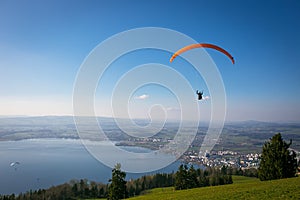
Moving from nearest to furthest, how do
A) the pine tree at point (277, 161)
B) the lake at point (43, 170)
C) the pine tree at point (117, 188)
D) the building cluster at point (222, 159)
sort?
the pine tree at point (277, 161) < the pine tree at point (117, 188) < the lake at point (43, 170) < the building cluster at point (222, 159)

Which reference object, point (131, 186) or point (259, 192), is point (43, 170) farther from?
point (259, 192)

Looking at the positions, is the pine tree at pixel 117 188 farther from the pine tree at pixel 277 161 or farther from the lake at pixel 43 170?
the lake at pixel 43 170

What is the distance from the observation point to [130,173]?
7781cm

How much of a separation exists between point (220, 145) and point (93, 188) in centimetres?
9401

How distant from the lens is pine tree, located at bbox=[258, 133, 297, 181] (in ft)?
65.9

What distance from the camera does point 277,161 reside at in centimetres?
2025

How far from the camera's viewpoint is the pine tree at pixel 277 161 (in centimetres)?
2008

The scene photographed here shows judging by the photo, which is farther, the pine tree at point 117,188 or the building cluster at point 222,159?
the building cluster at point 222,159

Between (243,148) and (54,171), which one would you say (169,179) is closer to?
(54,171)

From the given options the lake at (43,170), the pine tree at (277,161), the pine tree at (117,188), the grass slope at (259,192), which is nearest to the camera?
the grass slope at (259,192)

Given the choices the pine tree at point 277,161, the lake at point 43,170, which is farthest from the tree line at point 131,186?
the lake at point 43,170

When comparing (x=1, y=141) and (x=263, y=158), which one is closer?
(x=263, y=158)

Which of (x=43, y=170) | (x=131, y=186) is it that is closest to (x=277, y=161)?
(x=131, y=186)

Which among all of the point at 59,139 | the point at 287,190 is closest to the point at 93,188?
the point at 287,190
